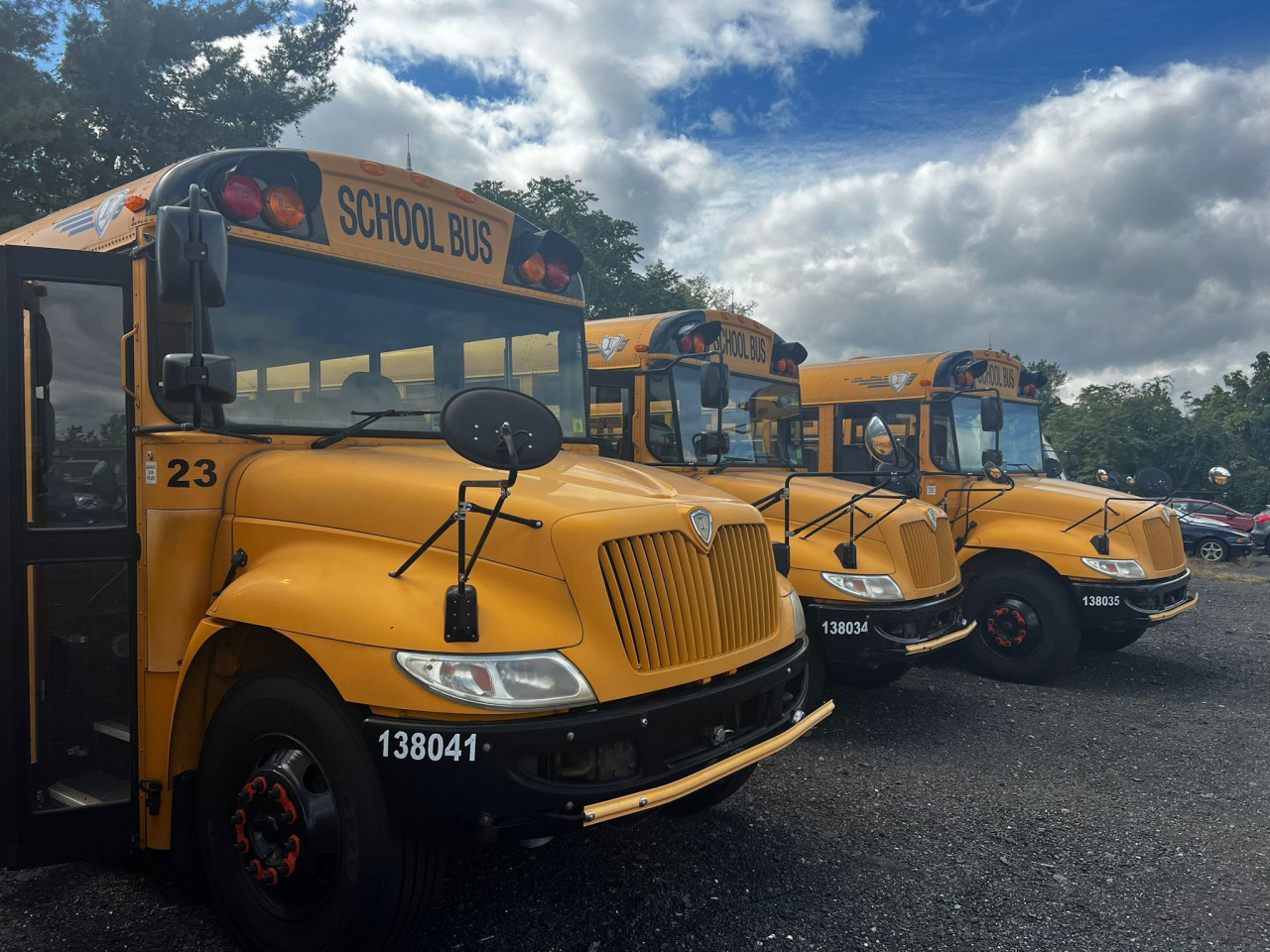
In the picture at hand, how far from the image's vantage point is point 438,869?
99.0 inches

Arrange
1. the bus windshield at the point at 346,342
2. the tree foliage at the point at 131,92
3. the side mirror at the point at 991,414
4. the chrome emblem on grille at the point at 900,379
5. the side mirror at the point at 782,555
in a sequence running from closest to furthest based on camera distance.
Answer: the bus windshield at the point at 346,342 → the side mirror at the point at 782,555 → the side mirror at the point at 991,414 → the chrome emblem on grille at the point at 900,379 → the tree foliage at the point at 131,92

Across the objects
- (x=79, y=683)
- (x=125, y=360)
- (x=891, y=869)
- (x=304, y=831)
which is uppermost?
(x=125, y=360)

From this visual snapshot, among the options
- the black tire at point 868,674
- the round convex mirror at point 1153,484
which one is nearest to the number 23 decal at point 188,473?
the black tire at point 868,674

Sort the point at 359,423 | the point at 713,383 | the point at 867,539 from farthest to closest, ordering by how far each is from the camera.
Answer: the point at 713,383 → the point at 867,539 → the point at 359,423

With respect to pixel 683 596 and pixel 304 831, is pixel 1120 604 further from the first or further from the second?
pixel 304 831

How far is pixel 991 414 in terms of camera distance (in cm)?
754

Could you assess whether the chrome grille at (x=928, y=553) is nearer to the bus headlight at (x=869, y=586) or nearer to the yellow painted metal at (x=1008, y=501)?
the bus headlight at (x=869, y=586)

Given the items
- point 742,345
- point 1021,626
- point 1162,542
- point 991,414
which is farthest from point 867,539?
point 1162,542

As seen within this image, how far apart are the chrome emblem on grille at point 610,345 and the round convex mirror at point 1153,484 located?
4735 mm

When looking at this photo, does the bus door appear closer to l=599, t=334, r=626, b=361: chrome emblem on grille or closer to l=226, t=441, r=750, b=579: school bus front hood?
l=226, t=441, r=750, b=579: school bus front hood

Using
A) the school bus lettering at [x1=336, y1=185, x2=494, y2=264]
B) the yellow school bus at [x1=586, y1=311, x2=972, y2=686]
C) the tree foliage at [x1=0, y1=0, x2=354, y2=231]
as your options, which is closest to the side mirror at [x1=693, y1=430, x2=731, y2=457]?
the yellow school bus at [x1=586, y1=311, x2=972, y2=686]

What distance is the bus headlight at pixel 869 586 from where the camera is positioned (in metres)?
5.10

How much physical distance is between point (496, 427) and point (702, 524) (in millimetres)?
787

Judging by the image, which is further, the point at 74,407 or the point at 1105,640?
the point at 1105,640
